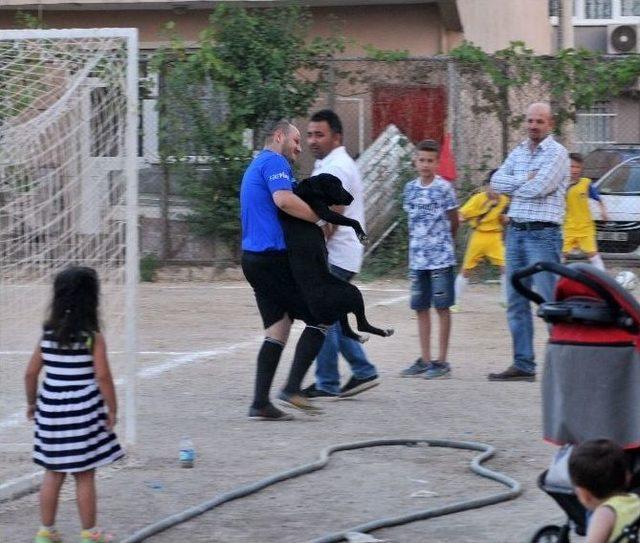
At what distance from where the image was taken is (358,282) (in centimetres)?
1605

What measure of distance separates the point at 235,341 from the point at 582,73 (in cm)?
698

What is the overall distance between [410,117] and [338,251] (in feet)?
27.6

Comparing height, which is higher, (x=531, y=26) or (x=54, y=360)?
(x=531, y=26)

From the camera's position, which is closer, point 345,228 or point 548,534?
point 548,534

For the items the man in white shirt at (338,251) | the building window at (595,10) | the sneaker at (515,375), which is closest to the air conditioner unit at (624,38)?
the building window at (595,10)

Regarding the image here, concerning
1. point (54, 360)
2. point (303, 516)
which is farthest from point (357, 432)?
point (54, 360)

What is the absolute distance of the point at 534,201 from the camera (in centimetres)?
905

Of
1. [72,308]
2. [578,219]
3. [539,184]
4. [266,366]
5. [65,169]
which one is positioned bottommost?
[266,366]

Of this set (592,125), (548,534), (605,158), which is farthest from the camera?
(605,158)

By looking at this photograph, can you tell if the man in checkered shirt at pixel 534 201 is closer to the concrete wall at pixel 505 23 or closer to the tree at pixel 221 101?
the tree at pixel 221 101

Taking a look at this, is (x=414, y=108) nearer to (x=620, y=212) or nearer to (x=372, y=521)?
(x=620, y=212)

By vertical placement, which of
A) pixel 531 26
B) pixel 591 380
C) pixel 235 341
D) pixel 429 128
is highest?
pixel 531 26

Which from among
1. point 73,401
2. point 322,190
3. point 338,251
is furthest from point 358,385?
point 73,401

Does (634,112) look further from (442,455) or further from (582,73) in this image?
(442,455)
